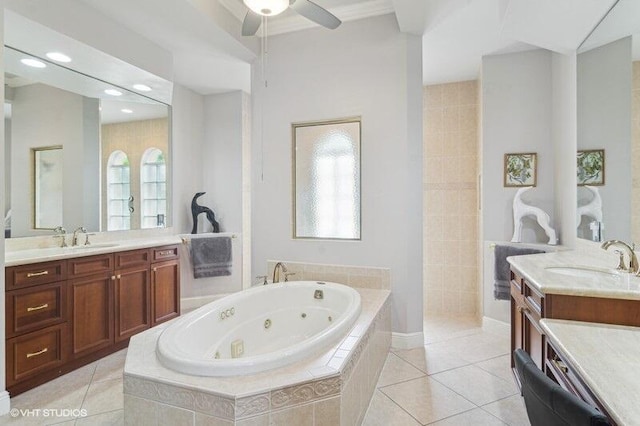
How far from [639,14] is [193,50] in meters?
3.42

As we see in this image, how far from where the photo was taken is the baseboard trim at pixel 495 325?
3196 millimetres

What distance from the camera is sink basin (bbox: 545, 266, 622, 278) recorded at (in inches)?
71.1

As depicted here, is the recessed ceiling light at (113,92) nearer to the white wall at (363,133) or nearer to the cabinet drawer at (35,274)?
the white wall at (363,133)

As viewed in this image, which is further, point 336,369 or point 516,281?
point 516,281

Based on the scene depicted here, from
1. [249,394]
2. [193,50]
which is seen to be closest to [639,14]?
[249,394]

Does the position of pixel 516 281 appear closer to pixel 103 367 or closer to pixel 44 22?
pixel 103 367

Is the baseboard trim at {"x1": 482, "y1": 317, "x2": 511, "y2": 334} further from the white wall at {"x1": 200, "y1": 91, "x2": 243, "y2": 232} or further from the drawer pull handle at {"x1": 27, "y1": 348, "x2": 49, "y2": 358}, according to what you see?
the drawer pull handle at {"x1": 27, "y1": 348, "x2": 49, "y2": 358}

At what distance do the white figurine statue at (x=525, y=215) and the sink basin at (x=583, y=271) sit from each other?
3.65 feet

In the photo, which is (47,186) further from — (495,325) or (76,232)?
(495,325)

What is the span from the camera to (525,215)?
3.14 m

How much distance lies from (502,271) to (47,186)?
13.8ft

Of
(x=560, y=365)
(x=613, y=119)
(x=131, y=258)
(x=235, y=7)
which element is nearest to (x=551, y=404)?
(x=560, y=365)

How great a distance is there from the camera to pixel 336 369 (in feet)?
4.94

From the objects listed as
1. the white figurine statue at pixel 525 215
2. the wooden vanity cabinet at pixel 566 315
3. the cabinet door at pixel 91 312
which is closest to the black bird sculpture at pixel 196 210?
the cabinet door at pixel 91 312
